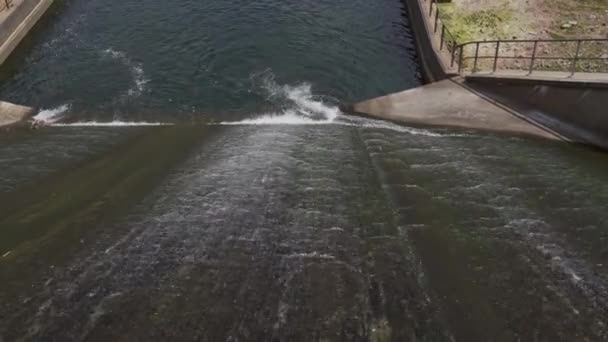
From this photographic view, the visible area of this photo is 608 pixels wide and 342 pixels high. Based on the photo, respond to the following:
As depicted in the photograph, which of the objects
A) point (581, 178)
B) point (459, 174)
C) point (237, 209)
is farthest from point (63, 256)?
point (581, 178)

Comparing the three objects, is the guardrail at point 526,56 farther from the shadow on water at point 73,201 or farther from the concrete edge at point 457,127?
the shadow on water at point 73,201

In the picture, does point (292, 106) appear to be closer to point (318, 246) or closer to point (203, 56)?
point (203, 56)

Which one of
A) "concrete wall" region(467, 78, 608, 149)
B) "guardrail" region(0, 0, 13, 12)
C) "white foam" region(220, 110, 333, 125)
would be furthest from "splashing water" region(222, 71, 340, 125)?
"guardrail" region(0, 0, 13, 12)

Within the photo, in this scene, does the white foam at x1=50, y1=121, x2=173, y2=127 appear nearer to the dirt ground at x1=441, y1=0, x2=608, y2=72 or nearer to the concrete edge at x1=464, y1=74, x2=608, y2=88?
the concrete edge at x1=464, y1=74, x2=608, y2=88

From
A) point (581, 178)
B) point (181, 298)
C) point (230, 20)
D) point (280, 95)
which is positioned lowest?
point (181, 298)

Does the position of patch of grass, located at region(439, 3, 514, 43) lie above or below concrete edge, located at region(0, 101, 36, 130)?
above

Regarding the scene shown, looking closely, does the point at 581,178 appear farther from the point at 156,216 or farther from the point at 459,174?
the point at 156,216
